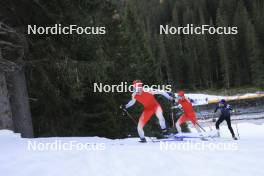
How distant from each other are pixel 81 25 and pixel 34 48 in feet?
5.75

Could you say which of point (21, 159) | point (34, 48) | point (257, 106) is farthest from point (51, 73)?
point (257, 106)

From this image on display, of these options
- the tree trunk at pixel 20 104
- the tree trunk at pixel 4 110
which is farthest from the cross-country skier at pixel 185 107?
the tree trunk at pixel 4 110

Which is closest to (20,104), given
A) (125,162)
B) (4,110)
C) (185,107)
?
(4,110)

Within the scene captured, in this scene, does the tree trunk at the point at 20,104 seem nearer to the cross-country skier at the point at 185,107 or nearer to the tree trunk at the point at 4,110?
the tree trunk at the point at 4,110

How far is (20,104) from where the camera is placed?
A: 40.3 feet

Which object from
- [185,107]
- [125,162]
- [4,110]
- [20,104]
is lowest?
[125,162]

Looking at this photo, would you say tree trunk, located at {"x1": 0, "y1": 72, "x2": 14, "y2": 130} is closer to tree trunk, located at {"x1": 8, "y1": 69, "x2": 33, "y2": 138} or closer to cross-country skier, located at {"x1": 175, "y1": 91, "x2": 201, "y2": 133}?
tree trunk, located at {"x1": 8, "y1": 69, "x2": 33, "y2": 138}

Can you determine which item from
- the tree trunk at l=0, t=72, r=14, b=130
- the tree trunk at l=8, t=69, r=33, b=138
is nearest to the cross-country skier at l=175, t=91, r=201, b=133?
the tree trunk at l=8, t=69, r=33, b=138

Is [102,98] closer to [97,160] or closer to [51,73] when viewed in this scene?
[51,73]

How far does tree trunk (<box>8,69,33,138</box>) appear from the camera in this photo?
12258 millimetres

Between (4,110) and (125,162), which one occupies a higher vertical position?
(4,110)

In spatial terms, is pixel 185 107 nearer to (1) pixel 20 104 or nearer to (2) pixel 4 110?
(1) pixel 20 104

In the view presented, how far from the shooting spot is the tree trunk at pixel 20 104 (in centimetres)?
1226

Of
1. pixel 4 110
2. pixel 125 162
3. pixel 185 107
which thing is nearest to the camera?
pixel 125 162
